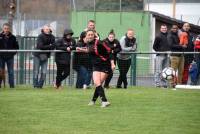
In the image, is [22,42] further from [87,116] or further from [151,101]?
[87,116]

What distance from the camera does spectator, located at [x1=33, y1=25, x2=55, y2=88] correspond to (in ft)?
67.0

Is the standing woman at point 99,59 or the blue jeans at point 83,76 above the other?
the standing woman at point 99,59

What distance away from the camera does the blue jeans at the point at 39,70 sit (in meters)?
20.5

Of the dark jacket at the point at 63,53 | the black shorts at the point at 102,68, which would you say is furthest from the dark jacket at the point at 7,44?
the black shorts at the point at 102,68

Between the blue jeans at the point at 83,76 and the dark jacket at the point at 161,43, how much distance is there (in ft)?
8.23

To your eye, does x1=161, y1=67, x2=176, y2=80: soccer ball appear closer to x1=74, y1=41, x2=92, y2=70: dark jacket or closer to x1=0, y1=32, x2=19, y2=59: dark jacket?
x1=74, y1=41, x2=92, y2=70: dark jacket

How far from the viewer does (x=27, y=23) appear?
1405 inches

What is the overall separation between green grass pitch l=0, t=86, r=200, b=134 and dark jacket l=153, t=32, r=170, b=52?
257 cm

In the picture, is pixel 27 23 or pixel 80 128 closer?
pixel 80 128

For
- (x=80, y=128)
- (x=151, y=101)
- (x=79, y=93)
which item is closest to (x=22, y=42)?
(x=79, y=93)

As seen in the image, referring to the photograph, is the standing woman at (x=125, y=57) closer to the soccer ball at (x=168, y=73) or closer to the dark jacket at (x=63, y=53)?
the soccer ball at (x=168, y=73)

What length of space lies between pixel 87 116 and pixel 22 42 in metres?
11.2

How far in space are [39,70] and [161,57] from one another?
12.6 ft

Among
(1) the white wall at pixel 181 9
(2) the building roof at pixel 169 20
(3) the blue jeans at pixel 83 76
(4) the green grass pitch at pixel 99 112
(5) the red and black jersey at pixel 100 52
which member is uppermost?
(1) the white wall at pixel 181 9
